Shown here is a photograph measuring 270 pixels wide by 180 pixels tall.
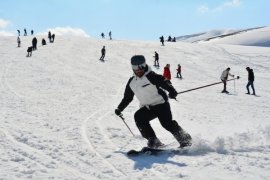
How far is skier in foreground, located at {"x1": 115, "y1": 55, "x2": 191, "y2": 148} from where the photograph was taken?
24.0ft

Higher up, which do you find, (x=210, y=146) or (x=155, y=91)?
(x=155, y=91)

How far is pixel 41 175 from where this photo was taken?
5.63 metres

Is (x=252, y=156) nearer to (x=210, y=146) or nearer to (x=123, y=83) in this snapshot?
(x=210, y=146)

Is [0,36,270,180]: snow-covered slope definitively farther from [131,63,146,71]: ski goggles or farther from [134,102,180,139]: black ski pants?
[131,63,146,71]: ski goggles

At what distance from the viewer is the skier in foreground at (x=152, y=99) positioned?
7.30m

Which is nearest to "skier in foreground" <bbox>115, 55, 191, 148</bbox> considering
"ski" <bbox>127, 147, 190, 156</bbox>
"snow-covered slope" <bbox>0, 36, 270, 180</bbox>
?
"ski" <bbox>127, 147, 190, 156</bbox>

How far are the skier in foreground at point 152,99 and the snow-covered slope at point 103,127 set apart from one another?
0.41m

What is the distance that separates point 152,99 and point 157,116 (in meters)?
0.29

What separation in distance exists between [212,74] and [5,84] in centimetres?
1784

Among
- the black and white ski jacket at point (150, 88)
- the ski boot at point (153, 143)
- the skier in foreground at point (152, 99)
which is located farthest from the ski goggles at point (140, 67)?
the ski boot at point (153, 143)

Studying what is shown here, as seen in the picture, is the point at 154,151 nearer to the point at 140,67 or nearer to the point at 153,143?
the point at 153,143

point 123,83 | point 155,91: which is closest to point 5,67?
point 123,83

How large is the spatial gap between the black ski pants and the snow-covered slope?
0.44 m

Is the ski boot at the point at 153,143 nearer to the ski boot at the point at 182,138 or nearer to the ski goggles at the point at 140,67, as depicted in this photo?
the ski boot at the point at 182,138
